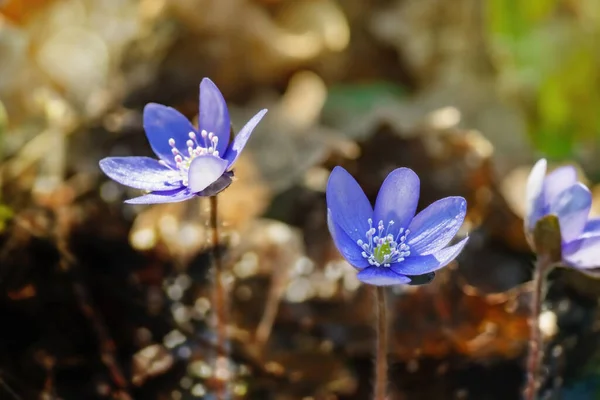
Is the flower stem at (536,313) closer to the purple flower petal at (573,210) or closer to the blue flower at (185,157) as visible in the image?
the purple flower petal at (573,210)

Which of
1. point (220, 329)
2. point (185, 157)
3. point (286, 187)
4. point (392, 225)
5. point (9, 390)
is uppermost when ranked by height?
point (286, 187)

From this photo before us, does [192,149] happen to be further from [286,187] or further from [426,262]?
[286,187]

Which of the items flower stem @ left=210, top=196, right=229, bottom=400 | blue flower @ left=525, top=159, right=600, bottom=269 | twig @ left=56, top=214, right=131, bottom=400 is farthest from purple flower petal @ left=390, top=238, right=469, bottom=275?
twig @ left=56, top=214, right=131, bottom=400

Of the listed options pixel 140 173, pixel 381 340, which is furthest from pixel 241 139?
pixel 381 340

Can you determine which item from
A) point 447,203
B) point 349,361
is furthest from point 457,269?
point 447,203

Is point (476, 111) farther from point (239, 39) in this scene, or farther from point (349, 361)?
point (349, 361)

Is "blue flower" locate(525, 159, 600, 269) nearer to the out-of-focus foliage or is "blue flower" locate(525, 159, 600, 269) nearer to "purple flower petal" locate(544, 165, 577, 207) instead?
"purple flower petal" locate(544, 165, 577, 207)
